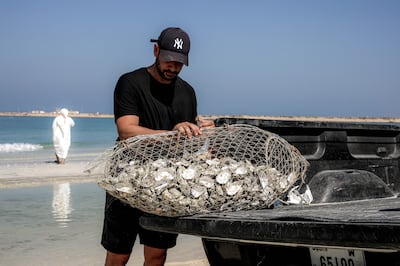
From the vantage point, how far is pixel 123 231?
4.79 m

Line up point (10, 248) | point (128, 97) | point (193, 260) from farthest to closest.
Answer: point (10, 248) → point (193, 260) → point (128, 97)

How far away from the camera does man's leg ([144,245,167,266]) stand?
16.1 feet

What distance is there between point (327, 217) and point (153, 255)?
168 cm

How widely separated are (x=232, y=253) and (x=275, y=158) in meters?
0.63

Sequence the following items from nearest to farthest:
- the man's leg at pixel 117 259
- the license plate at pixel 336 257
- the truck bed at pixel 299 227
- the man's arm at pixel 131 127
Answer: the truck bed at pixel 299 227, the license plate at pixel 336 257, the man's arm at pixel 131 127, the man's leg at pixel 117 259

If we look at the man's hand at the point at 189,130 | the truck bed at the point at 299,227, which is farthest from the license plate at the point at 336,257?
the man's hand at the point at 189,130

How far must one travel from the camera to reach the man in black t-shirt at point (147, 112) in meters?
4.70

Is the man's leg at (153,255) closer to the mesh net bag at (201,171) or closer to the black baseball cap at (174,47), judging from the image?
the mesh net bag at (201,171)

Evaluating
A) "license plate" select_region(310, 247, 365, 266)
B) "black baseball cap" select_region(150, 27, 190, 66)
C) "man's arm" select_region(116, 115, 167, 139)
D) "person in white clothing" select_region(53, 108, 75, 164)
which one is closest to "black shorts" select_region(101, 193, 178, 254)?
"man's arm" select_region(116, 115, 167, 139)

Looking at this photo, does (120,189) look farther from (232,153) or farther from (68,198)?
(68,198)

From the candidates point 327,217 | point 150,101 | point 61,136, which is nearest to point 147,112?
point 150,101

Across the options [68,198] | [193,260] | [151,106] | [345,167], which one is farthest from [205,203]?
[68,198]

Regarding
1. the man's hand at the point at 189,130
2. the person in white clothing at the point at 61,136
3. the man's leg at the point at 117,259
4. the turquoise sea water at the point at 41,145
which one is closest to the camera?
the man's hand at the point at 189,130

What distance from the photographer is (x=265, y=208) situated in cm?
438
